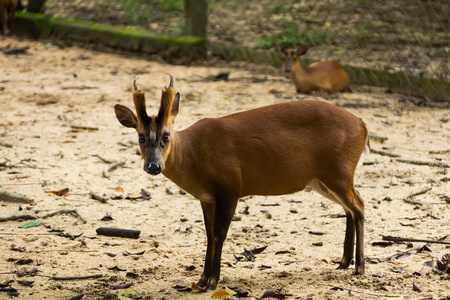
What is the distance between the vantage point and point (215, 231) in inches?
159

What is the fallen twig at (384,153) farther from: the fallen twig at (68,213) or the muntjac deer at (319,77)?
the fallen twig at (68,213)

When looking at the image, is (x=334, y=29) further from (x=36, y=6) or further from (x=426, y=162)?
(x=36, y=6)

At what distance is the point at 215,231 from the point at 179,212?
4.76ft

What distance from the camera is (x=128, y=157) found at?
6598 millimetres

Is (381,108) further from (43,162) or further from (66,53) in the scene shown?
(66,53)

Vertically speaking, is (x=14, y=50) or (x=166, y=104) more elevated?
(x=166, y=104)

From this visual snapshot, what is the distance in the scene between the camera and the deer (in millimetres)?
12000

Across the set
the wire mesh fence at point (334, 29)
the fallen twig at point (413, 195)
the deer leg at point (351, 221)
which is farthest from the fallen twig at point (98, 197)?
the wire mesh fence at point (334, 29)

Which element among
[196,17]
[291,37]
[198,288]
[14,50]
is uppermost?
[196,17]

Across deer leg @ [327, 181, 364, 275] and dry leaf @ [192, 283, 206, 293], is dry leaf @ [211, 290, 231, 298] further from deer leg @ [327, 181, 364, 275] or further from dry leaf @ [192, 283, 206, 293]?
deer leg @ [327, 181, 364, 275]

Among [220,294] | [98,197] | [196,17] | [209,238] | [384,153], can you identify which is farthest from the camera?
[196,17]

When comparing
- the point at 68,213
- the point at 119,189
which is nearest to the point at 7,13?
the point at 119,189

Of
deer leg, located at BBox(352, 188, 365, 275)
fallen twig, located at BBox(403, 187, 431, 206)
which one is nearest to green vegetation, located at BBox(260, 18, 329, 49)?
fallen twig, located at BBox(403, 187, 431, 206)

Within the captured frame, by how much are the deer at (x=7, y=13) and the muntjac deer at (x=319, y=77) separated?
5511 mm
